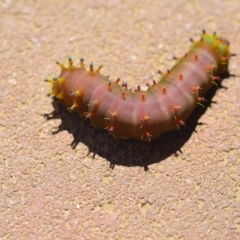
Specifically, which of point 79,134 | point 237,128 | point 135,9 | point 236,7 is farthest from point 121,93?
point 236,7

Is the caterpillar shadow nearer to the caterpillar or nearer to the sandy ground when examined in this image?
the sandy ground

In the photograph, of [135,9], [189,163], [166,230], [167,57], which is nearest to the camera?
[166,230]

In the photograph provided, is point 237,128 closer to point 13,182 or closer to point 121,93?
point 121,93

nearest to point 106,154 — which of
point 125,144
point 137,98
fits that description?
point 125,144

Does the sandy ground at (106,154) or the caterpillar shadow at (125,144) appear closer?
the sandy ground at (106,154)

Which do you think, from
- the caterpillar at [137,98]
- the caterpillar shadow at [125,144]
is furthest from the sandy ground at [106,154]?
the caterpillar at [137,98]

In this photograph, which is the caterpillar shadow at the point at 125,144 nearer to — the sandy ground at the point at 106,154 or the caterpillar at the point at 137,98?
the sandy ground at the point at 106,154

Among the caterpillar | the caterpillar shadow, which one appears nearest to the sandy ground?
the caterpillar shadow
